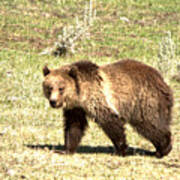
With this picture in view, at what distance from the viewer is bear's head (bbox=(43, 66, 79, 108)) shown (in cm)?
778

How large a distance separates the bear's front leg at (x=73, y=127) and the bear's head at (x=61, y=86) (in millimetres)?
313

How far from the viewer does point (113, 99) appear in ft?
26.8

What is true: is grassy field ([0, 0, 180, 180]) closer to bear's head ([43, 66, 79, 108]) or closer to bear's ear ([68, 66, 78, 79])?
bear's head ([43, 66, 79, 108])

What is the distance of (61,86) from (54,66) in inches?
567

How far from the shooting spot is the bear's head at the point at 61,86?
778 cm

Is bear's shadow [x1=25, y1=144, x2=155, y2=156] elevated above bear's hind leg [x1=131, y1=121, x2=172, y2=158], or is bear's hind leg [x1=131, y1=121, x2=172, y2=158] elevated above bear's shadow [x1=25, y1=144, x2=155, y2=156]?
bear's hind leg [x1=131, y1=121, x2=172, y2=158]

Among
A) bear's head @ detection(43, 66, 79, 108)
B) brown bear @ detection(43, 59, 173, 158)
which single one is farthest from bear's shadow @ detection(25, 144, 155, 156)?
bear's head @ detection(43, 66, 79, 108)

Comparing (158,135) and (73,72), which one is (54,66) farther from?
(73,72)

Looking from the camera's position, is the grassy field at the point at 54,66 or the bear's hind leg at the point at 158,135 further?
the bear's hind leg at the point at 158,135

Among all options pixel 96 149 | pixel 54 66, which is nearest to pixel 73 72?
pixel 96 149

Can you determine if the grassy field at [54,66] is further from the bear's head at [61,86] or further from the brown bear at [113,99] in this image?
the bear's head at [61,86]

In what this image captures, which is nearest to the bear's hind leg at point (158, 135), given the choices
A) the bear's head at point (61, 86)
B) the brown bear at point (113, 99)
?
the brown bear at point (113, 99)

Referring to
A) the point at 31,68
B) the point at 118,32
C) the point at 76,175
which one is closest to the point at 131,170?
the point at 76,175

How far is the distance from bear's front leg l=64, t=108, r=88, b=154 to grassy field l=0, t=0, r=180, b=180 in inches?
9.5
